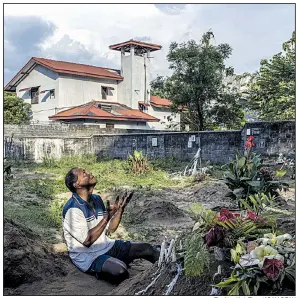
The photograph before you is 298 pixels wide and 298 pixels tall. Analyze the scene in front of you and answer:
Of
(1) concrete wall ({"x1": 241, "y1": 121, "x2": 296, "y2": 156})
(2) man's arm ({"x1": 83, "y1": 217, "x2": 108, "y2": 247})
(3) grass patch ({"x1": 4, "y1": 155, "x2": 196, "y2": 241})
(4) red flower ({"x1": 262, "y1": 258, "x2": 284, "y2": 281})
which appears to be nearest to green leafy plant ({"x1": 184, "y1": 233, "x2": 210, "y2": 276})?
(4) red flower ({"x1": 262, "y1": 258, "x2": 284, "y2": 281})

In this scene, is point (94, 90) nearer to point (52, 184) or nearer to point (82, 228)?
point (52, 184)

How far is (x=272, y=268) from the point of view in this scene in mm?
2020

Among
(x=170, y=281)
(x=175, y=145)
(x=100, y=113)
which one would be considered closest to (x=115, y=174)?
(x=175, y=145)

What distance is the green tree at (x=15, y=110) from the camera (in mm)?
15695

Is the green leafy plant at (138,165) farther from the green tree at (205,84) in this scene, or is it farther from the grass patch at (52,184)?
the green tree at (205,84)

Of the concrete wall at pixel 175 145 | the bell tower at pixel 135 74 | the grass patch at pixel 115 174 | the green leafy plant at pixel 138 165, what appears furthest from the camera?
the bell tower at pixel 135 74

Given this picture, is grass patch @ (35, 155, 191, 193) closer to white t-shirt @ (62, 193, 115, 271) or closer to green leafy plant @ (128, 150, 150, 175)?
green leafy plant @ (128, 150, 150, 175)

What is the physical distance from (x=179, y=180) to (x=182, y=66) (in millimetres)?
6338

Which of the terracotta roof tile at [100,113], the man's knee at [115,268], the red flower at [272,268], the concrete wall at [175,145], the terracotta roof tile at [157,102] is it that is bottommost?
the man's knee at [115,268]

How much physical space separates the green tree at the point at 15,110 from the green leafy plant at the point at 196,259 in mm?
14306

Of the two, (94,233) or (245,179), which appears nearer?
(94,233)

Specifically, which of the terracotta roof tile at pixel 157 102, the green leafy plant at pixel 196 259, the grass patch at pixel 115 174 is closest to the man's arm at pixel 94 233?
the green leafy plant at pixel 196 259

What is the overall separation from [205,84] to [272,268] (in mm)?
12514

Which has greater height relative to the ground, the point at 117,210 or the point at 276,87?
the point at 276,87
